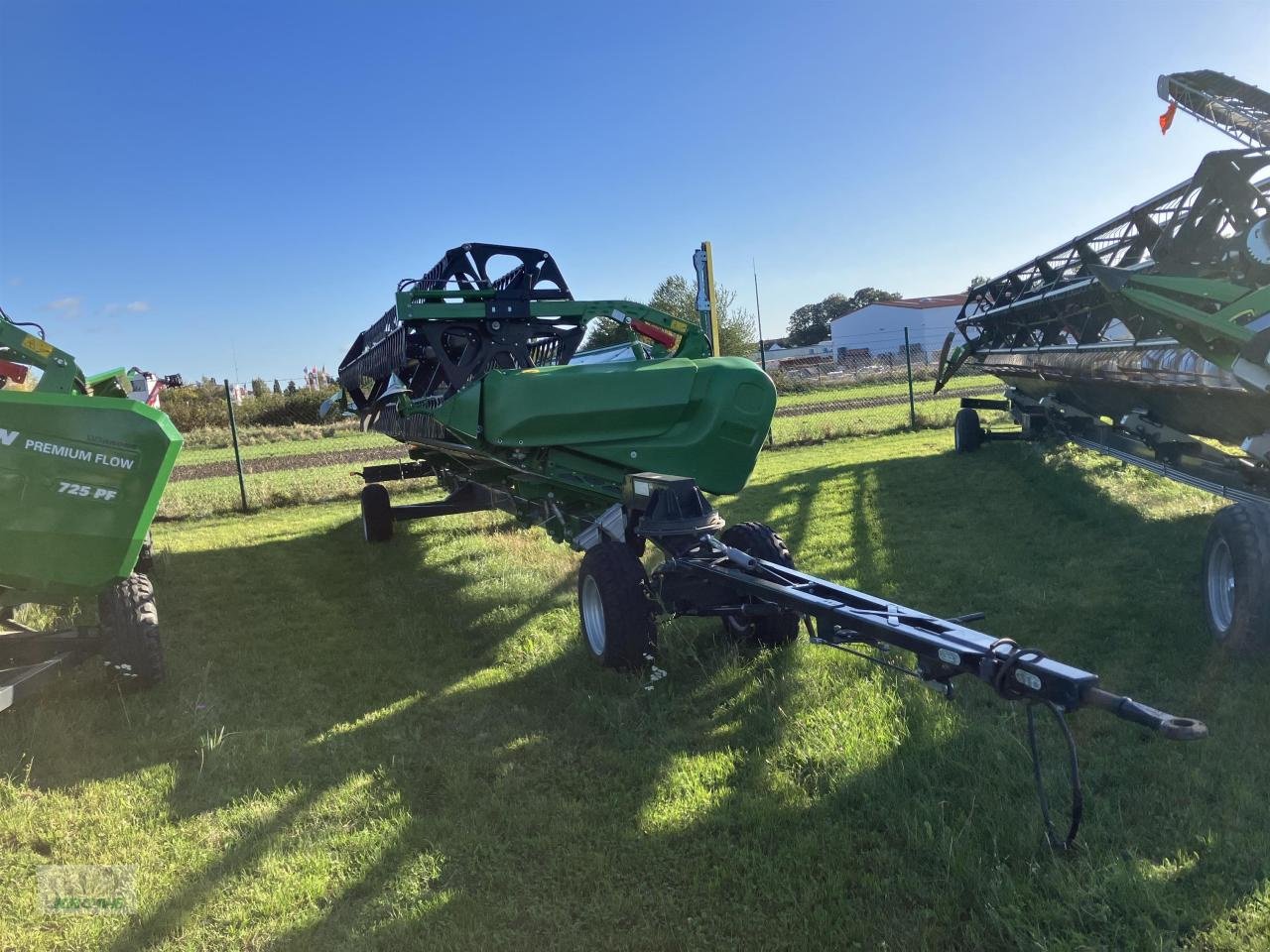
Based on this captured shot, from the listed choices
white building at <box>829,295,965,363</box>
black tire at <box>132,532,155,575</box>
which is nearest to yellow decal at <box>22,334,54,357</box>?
black tire at <box>132,532,155,575</box>

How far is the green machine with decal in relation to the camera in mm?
3547

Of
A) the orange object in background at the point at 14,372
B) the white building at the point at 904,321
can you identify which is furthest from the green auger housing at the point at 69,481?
the white building at the point at 904,321

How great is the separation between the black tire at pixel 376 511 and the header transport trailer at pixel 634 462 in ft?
5.13

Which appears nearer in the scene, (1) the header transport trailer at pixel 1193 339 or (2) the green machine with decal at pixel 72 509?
(2) the green machine with decal at pixel 72 509

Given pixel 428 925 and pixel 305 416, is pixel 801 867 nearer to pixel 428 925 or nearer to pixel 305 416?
pixel 428 925

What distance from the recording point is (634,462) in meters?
4.44

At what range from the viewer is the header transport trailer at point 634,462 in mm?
2496

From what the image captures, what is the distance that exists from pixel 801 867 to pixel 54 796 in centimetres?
285

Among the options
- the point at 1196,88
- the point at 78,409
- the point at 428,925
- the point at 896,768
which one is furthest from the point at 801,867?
the point at 1196,88

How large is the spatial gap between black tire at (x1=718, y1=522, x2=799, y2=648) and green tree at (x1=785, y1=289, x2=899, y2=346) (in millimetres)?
90807

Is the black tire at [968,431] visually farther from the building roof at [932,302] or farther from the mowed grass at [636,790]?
the building roof at [932,302]

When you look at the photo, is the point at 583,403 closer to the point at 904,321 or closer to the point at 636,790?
the point at 636,790

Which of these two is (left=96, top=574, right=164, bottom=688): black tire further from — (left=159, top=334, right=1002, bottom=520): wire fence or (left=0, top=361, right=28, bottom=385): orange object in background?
(left=159, top=334, right=1002, bottom=520): wire fence

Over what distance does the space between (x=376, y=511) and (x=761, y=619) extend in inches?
201
